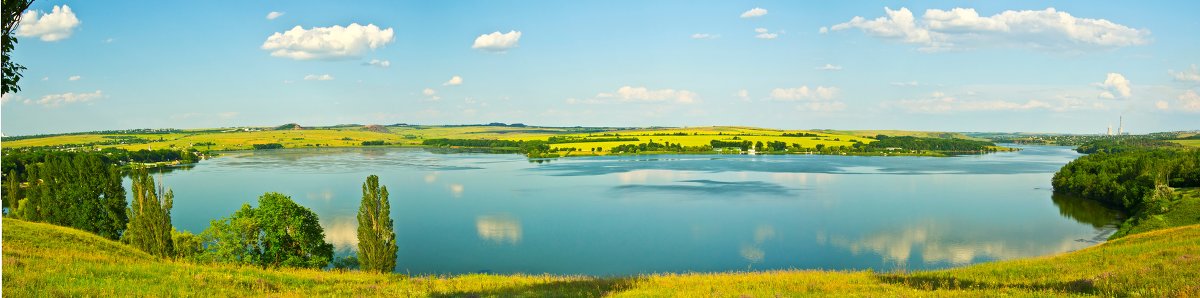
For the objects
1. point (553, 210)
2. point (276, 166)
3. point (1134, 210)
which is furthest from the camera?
point (276, 166)

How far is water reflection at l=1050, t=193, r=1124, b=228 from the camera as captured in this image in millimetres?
60856

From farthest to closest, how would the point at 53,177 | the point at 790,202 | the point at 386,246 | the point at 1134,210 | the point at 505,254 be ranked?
the point at 790,202, the point at 1134,210, the point at 53,177, the point at 505,254, the point at 386,246

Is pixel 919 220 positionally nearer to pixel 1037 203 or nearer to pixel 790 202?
pixel 790 202

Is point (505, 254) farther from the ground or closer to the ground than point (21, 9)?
closer to the ground

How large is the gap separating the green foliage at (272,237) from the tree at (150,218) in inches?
74.7

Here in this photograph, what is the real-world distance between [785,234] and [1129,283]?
1634 inches

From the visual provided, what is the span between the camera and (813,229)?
188ft

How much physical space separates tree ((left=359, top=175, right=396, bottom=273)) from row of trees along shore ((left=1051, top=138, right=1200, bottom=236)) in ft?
183

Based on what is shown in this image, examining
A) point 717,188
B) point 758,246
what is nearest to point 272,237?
point 758,246

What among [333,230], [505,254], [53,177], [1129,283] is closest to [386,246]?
[505,254]

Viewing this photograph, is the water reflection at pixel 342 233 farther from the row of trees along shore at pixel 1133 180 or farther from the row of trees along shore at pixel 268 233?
the row of trees along shore at pixel 1133 180

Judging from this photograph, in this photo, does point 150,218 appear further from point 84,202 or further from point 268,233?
point 84,202

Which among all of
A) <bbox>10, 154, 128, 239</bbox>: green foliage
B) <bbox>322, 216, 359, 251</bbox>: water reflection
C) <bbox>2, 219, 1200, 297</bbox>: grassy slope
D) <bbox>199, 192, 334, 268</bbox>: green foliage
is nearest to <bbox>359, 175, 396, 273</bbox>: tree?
<bbox>199, 192, 334, 268</bbox>: green foliage

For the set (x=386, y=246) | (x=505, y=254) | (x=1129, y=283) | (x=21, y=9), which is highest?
(x=21, y=9)
